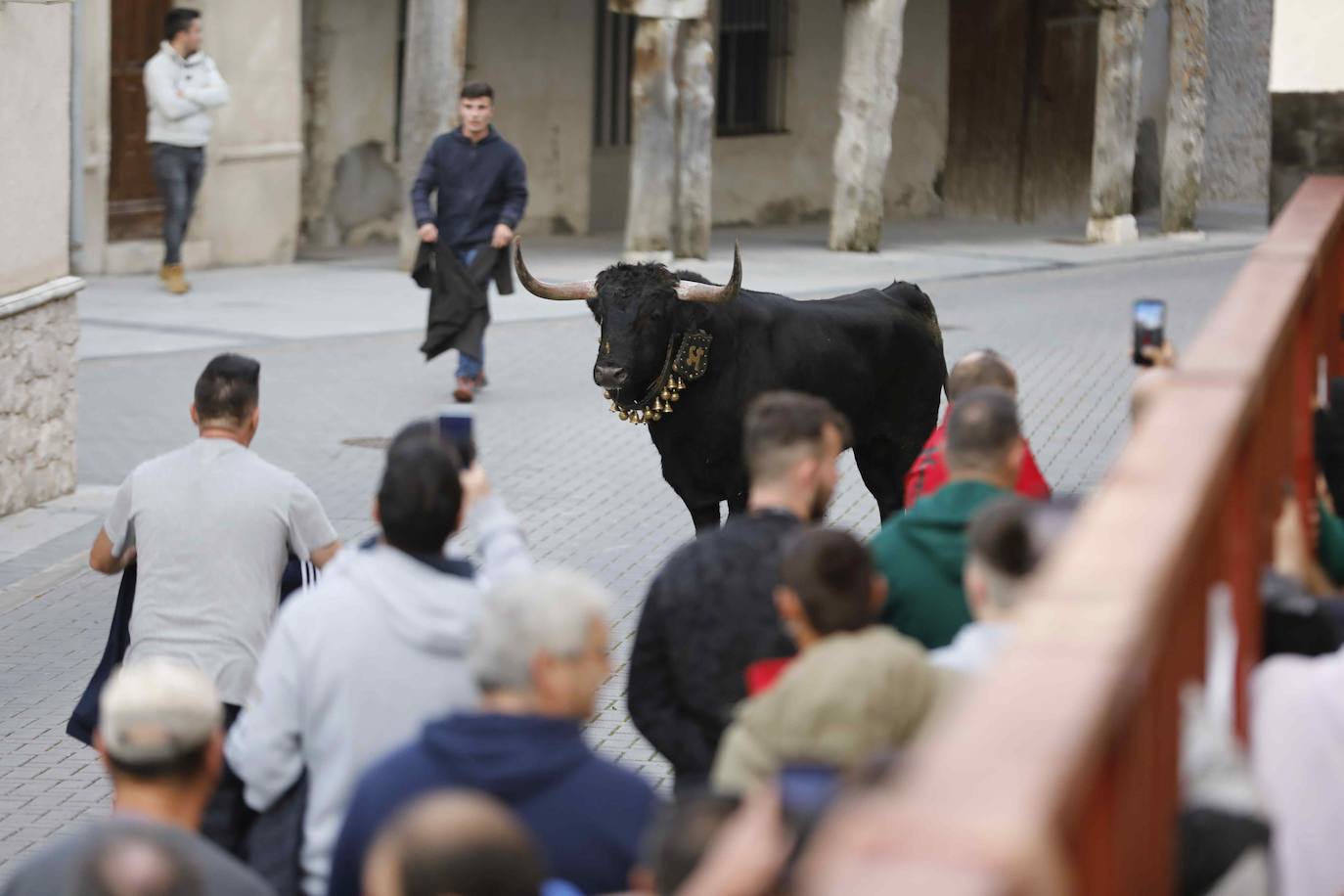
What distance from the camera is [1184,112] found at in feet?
85.6

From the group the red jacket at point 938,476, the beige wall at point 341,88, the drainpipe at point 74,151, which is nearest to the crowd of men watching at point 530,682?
the red jacket at point 938,476

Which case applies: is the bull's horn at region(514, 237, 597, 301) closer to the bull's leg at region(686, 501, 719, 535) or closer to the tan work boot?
the bull's leg at region(686, 501, 719, 535)

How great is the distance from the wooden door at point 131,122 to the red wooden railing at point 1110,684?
53.5 feet

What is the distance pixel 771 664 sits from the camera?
4.72m

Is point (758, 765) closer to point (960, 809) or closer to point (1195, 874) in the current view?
point (1195, 874)

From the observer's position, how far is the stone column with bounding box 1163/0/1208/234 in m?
25.9

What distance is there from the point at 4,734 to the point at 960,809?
21.1 feet

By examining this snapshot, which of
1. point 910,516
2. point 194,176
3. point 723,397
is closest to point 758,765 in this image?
point 910,516

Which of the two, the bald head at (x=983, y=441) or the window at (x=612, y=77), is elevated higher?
the window at (x=612, y=77)

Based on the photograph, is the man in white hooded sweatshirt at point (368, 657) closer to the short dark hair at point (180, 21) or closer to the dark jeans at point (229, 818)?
the dark jeans at point (229, 818)

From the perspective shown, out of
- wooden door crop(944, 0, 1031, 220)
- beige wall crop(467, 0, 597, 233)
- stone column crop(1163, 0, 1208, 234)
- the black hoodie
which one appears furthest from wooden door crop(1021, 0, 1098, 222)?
the black hoodie

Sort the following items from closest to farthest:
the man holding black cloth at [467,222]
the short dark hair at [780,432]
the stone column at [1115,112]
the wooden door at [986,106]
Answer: the short dark hair at [780,432], the man holding black cloth at [467,222], the stone column at [1115,112], the wooden door at [986,106]

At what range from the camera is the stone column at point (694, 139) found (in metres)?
22.1

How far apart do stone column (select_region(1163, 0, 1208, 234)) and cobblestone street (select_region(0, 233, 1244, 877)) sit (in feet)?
13.6
